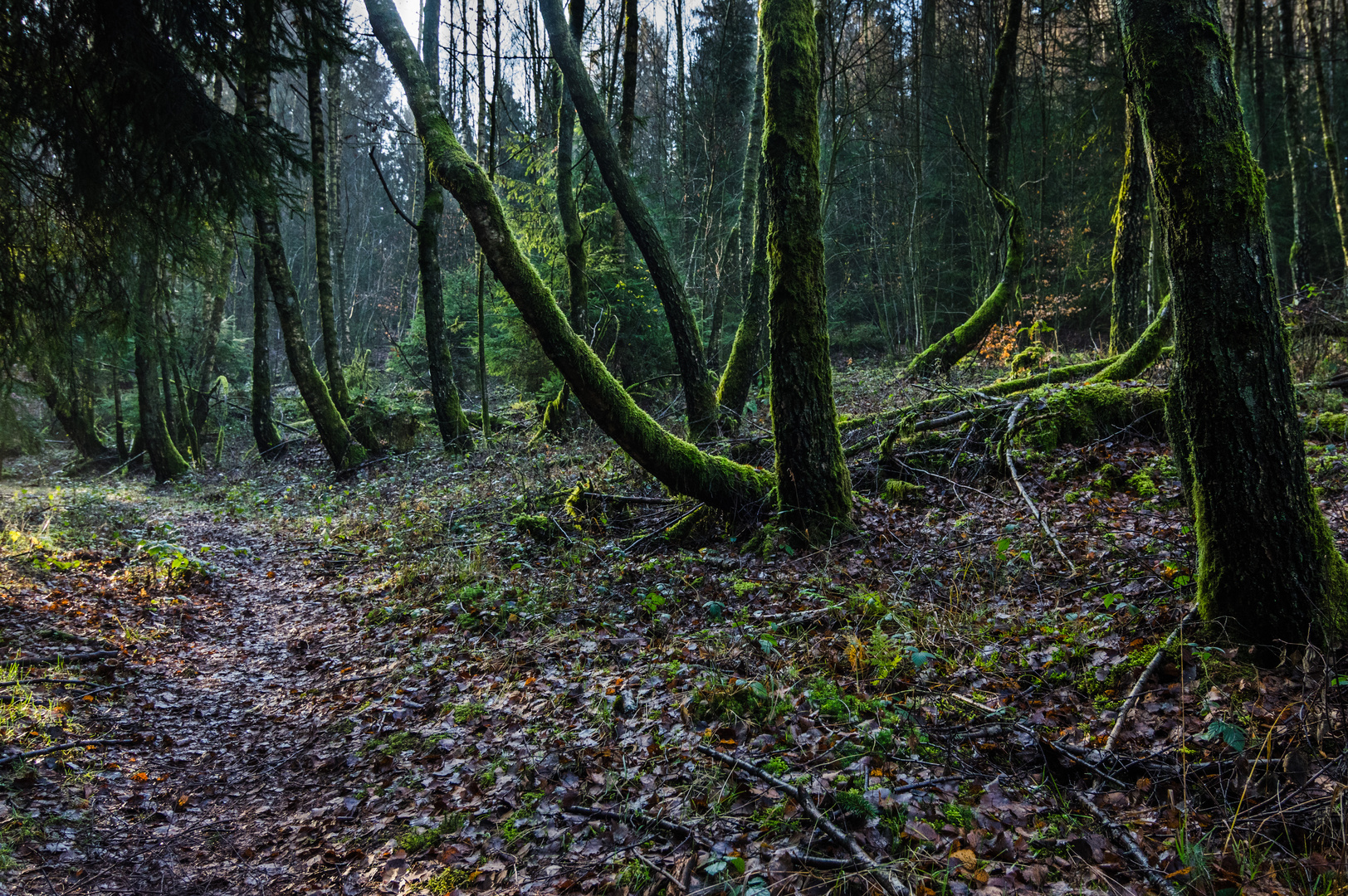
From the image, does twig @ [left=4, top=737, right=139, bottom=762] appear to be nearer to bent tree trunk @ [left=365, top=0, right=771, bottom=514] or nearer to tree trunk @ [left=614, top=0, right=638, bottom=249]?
bent tree trunk @ [left=365, top=0, right=771, bottom=514]

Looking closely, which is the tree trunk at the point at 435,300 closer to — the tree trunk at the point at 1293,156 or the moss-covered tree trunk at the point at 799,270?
the moss-covered tree trunk at the point at 799,270

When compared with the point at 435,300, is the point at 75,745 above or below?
below

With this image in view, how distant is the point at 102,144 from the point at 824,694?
7.45 meters

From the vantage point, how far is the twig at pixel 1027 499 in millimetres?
4523

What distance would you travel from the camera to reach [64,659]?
4.60 metres

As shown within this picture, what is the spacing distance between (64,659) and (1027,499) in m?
7.44

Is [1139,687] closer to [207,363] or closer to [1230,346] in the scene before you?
[1230,346]

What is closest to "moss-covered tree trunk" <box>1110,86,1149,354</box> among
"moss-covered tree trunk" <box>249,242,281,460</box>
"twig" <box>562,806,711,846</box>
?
"twig" <box>562,806,711,846</box>

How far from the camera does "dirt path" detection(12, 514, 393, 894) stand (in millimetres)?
2943

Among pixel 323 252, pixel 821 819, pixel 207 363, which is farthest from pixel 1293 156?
pixel 207 363

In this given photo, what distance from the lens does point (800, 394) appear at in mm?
5590

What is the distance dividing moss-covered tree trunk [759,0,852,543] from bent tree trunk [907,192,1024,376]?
6.40 m

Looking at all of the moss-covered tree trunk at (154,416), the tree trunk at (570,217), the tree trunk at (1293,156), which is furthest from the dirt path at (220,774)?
the tree trunk at (1293,156)

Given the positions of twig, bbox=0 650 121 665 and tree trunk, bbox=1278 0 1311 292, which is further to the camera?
tree trunk, bbox=1278 0 1311 292
